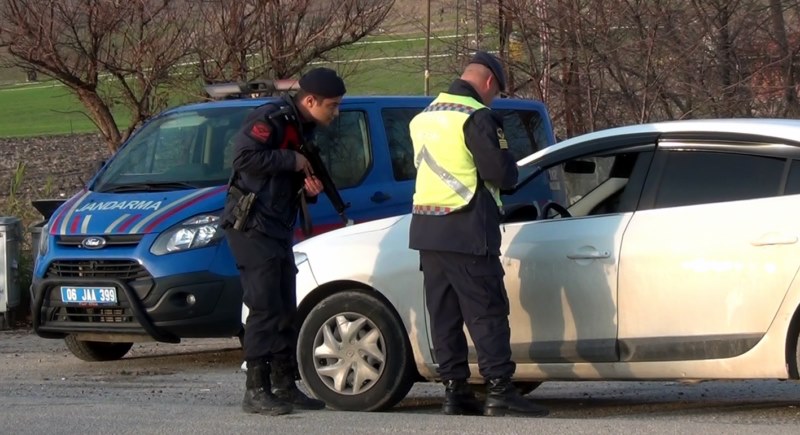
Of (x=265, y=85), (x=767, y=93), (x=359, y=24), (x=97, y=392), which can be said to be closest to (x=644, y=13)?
(x=767, y=93)

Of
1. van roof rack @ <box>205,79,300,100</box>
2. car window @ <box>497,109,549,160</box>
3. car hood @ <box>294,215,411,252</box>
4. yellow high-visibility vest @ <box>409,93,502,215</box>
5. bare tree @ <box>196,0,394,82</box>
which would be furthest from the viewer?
bare tree @ <box>196,0,394,82</box>

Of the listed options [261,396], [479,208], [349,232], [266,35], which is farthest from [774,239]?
[266,35]

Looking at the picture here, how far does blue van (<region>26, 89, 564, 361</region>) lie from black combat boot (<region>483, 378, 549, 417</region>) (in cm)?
221

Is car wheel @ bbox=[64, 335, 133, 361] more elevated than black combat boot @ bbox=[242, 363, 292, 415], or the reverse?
black combat boot @ bbox=[242, 363, 292, 415]

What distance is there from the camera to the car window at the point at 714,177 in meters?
6.66

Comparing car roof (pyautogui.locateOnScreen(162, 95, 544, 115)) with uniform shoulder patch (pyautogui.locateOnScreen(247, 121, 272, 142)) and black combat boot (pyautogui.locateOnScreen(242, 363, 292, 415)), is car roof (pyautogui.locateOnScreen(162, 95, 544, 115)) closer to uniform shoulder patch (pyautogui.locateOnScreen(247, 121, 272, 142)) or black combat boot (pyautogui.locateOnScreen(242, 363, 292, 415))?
uniform shoulder patch (pyautogui.locateOnScreen(247, 121, 272, 142))

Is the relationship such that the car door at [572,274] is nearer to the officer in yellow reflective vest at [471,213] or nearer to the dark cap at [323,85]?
the officer in yellow reflective vest at [471,213]

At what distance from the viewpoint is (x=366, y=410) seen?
7.29m

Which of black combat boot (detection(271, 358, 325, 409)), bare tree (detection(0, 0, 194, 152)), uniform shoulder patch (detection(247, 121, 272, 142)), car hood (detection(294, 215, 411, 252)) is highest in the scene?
bare tree (detection(0, 0, 194, 152))

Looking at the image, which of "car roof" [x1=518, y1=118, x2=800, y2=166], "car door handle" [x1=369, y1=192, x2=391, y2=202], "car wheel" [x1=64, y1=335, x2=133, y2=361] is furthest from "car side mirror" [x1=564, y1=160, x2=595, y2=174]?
"car wheel" [x1=64, y1=335, x2=133, y2=361]

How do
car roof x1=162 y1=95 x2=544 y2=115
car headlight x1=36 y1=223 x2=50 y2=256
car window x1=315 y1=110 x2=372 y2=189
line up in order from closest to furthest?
car headlight x1=36 y1=223 x2=50 y2=256, car window x1=315 y1=110 x2=372 y2=189, car roof x1=162 y1=95 x2=544 y2=115

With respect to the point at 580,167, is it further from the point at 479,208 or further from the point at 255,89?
the point at 255,89

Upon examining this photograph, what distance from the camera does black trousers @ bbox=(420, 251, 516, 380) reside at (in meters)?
6.79

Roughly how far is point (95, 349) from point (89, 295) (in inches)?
49.3
